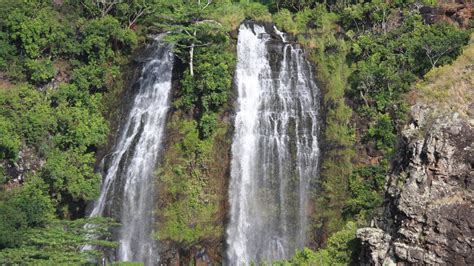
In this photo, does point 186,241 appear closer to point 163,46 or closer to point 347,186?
point 347,186

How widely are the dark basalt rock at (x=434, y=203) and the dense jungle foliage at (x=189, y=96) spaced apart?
1238cm

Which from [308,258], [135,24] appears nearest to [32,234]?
[308,258]

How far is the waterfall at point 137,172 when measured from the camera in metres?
30.9

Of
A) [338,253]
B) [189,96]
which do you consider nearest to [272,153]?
[189,96]

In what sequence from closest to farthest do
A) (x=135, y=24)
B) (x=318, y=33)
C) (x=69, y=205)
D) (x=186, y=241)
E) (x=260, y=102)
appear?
1. (x=186, y=241)
2. (x=69, y=205)
3. (x=260, y=102)
4. (x=318, y=33)
5. (x=135, y=24)

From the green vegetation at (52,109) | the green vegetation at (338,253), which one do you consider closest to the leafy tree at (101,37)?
the green vegetation at (52,109)

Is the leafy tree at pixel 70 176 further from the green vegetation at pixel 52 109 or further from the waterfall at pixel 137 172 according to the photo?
the waterfall at pixel 137 172

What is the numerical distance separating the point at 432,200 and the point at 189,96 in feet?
71.7

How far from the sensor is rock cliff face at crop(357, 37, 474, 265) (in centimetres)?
1418

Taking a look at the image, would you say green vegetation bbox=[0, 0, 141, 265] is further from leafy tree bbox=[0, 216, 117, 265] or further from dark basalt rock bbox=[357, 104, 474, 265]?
dark basalt rock bbox=[357, 104, 474, 265]

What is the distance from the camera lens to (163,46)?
38.7 metres

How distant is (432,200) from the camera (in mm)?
14695

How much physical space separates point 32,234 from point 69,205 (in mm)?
7800

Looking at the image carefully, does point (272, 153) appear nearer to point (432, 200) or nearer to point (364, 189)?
point (364, 189)
